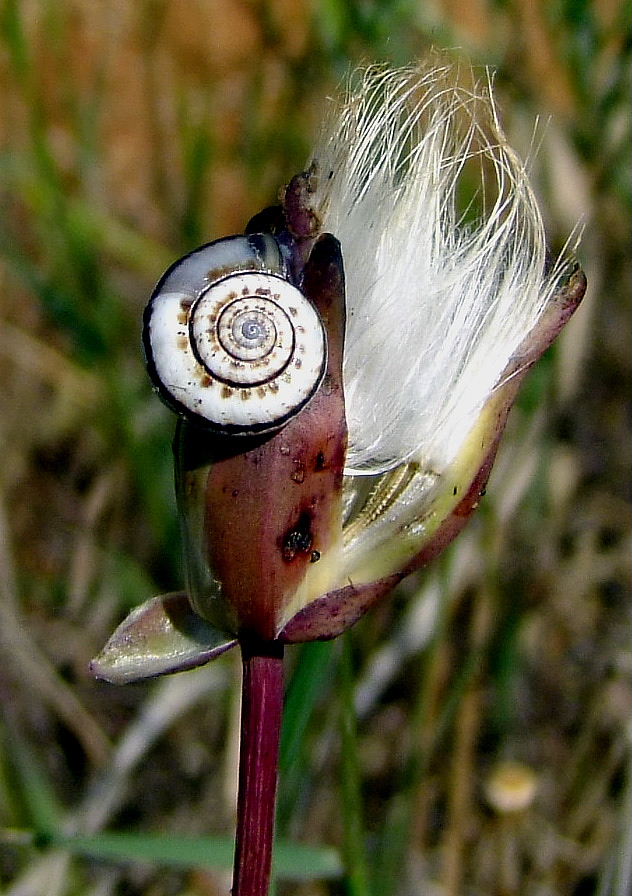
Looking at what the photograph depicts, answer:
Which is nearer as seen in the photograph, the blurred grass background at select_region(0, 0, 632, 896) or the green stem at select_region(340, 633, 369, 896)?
the green stem at select_region(340, 633, 369, 896)

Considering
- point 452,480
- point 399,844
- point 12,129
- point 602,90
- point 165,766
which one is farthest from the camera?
point 12,129

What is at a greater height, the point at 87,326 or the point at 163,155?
the point at 163,155

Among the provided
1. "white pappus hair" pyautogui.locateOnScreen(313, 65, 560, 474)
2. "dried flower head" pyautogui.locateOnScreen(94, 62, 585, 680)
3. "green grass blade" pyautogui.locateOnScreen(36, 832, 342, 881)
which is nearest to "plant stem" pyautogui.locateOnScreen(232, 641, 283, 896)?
"dried flower head" pyautogui.locateOnScreen(94, 62, 585, 680)

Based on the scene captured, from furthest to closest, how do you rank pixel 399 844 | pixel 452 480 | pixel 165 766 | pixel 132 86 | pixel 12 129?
pixel 132 86
pixel 12 129
pixel 165 766
pixel 399 844
pixel 452 480

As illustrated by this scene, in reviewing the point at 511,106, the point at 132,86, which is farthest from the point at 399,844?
the point at 132,86

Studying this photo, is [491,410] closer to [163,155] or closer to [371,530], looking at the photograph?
[371,530]

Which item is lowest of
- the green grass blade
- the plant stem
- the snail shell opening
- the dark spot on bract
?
the green grass blade

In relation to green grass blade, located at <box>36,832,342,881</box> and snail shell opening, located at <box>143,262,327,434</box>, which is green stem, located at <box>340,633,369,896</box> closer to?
green grass blade, located at <box>36,832,342,881</box>

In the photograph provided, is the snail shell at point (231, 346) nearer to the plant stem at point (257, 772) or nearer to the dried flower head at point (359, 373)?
the dried flower head at point (359, 373)
